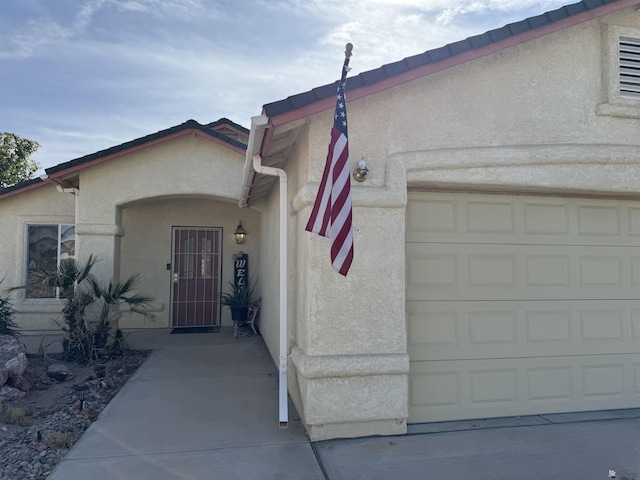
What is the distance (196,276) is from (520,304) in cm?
832

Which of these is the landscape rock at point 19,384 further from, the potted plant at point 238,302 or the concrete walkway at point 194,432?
the potted plant at point 238,302

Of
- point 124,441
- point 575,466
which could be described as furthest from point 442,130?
point 124,441

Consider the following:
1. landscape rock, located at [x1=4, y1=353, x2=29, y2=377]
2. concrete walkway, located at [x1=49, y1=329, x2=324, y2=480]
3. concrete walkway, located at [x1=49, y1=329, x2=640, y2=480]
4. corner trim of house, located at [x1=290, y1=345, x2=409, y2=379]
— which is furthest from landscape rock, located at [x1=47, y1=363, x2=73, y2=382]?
corner trim of house, located at [x1=290, y1=345, x2=409, y2=379]

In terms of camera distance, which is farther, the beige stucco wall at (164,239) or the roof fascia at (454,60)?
the beige stucco wall at (164,239)

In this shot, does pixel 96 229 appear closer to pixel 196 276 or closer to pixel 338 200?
pixel 196 276

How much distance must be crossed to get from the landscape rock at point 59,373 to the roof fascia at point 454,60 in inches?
203

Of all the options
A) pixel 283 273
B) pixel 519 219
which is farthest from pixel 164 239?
pixel 519 219

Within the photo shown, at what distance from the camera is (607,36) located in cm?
502

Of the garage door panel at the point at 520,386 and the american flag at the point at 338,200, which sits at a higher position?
the american flag at the point at 338,200

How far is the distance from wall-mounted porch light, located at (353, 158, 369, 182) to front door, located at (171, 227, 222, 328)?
24.9 feet

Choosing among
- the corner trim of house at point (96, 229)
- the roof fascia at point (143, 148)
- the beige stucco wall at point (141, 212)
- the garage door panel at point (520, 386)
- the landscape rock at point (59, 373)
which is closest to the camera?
the garage door panel at point (520, 386)

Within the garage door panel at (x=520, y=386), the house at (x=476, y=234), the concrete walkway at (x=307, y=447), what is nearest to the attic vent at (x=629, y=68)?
the house at (x=476, y=234)

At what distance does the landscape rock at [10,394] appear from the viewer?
214 inches

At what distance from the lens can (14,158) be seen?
21.0 metres
